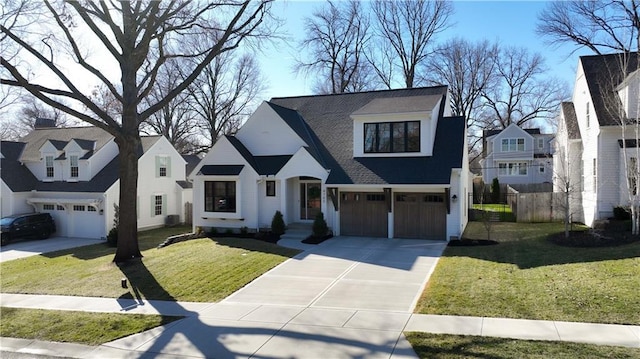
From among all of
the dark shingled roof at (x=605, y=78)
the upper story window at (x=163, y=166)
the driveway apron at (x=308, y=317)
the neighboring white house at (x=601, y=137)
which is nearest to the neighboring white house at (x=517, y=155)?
the neighboring white house at (x=601, y=137)

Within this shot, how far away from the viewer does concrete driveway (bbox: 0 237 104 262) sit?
790 inches

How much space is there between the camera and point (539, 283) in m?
10.6

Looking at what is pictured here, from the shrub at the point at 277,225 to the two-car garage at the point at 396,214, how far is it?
2.82m

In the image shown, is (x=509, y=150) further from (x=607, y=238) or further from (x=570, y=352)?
(x=570, y=352)

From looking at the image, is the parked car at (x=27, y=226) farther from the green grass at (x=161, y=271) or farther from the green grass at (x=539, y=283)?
the green grass at (x=539, y=283)

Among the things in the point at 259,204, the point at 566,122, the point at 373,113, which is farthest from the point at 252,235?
the point at 566,122

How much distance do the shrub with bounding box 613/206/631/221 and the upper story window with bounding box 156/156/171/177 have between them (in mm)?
25438

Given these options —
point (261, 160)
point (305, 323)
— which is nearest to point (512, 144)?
point (261, 160)

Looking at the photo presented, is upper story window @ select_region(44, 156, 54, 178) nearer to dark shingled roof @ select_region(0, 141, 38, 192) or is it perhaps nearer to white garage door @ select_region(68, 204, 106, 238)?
dark shingled roof @ select_region(0, 141, 38, 192)

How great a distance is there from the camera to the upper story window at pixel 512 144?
134ft

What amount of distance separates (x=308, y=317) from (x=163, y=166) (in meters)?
22.1

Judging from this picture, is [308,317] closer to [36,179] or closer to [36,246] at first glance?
[36,246]

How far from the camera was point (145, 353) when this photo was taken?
754cm

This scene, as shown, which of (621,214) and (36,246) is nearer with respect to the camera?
(621,214)
